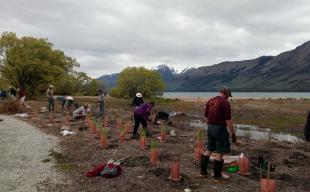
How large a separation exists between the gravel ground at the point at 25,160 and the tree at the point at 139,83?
4676 cm

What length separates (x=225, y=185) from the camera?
9547 millimetres

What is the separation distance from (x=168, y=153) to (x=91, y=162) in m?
2.83

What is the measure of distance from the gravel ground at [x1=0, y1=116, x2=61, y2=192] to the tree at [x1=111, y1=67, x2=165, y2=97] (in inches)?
1841

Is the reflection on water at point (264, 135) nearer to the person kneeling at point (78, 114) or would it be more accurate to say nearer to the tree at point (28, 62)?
the person kneeling at point (78, 114)

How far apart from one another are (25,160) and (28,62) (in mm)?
37327

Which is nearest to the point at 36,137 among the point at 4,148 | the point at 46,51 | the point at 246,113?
the point at 4,148

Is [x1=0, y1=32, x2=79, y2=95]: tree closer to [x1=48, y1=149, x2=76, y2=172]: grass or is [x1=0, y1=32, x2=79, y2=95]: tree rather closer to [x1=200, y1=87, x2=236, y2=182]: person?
[x1=48, y1=149, x2=76, y2=172]: grass

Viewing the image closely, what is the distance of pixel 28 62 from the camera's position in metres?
47.6

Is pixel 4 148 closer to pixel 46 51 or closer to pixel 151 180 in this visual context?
pixel 151 180

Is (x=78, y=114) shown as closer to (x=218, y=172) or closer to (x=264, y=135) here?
(x=264, y=135)

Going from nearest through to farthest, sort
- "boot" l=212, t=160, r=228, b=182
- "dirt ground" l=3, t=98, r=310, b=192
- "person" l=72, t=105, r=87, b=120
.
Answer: "dirt ground" l=3, t=98, r=310, b=192 < "boot" l=212, t=160, r=228, b=182 < "person" l=72, t=105, r=87, b=120

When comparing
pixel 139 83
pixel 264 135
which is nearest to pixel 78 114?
pixel 264 135

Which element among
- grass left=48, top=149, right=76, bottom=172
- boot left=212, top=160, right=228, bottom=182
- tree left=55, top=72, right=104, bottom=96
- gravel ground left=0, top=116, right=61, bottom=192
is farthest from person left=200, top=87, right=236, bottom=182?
tree left=55, top=72, right=104, bottom=96

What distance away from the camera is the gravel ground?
9844 millimetres
